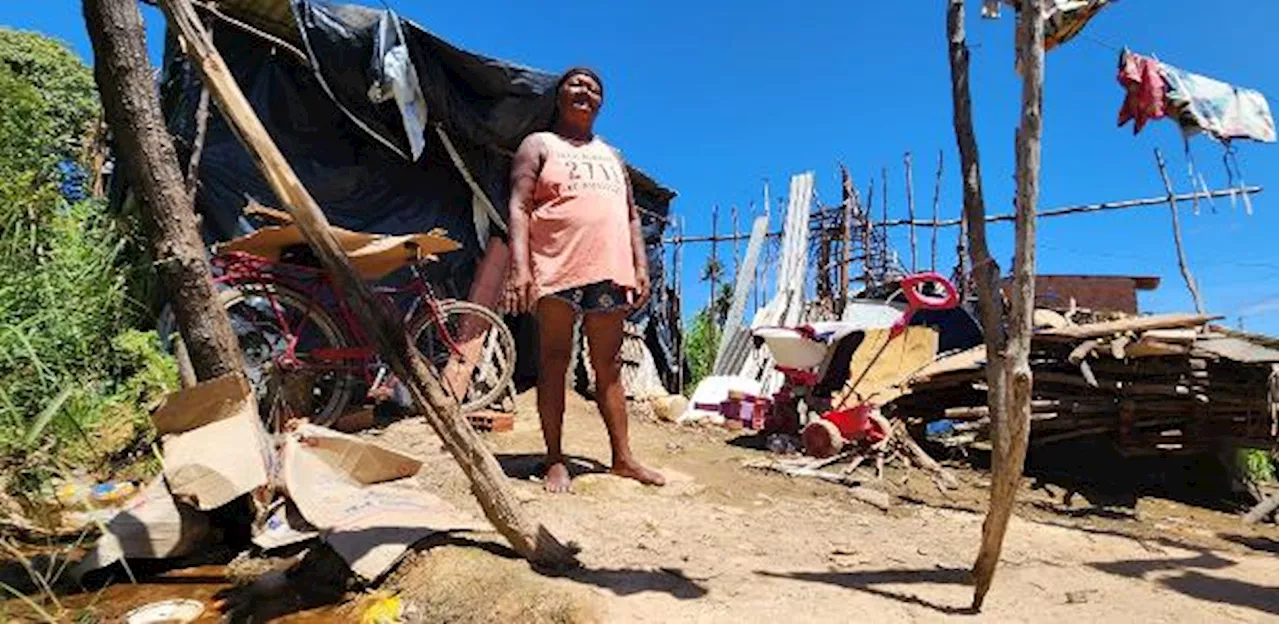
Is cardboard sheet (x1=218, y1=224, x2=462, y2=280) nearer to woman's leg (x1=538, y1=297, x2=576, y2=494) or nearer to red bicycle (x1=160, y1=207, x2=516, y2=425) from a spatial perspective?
red bicycle (x1=160, y1=207, x2=516, y2=425)

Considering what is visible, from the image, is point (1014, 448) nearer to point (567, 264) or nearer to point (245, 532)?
point (567, 264)

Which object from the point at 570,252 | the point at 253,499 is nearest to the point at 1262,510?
the point at 570,252

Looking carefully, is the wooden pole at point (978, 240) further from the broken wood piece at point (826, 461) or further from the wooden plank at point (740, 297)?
the wooden plank at point (740, 297)

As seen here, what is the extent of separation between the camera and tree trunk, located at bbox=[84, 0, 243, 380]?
2566 mm

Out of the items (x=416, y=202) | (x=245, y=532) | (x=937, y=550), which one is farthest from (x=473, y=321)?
(x=937, y=550)

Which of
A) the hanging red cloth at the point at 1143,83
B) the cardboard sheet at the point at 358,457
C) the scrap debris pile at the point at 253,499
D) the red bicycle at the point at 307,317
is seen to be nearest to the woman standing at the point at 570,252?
the cardboard sheet at the point at 358,457

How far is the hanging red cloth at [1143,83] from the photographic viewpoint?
23.9 feet

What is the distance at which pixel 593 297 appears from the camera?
2945 mm

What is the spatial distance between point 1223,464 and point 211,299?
557cm

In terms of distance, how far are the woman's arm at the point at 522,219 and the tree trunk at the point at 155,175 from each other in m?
1.03

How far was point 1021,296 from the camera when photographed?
1.72 meters

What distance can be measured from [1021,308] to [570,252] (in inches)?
64.8

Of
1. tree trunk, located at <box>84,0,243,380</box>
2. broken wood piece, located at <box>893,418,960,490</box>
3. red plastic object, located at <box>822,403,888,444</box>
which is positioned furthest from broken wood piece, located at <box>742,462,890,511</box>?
tree trunk, located at <box>84,0,243,380</box>

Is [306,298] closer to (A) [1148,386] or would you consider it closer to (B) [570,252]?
(B) [570,252]
